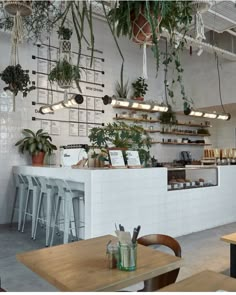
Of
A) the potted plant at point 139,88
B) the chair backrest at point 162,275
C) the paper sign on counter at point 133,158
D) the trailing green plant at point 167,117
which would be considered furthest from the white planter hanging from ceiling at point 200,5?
the trailing green plant at point 167,117

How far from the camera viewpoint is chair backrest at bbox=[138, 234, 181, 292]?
2131mm

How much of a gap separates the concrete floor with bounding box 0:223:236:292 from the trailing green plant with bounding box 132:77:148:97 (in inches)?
160

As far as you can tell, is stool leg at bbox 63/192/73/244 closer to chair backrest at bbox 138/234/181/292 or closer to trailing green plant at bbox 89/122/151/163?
trailing green plant at bbox 89/122/151/163

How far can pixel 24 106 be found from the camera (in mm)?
6711

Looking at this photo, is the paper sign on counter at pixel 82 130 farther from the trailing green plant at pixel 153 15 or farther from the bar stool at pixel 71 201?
the trailing green plant at pixel 153 15

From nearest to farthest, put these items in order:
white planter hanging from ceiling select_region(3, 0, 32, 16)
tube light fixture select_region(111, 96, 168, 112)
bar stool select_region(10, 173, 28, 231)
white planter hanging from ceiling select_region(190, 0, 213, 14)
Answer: white planter hanging from ceiling select_region(3, 0, 32, 16)
white planter hanging from ceiling select_region(190, 0, 213, 14)
bar stool select_region(10, 173, 28, 231)
tube light fixture select_region(111, 96, 168, 112)

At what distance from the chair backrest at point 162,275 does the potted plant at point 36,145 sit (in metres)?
4.34

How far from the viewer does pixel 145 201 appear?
476cm

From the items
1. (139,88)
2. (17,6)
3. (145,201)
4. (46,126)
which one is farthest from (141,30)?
(139,88)

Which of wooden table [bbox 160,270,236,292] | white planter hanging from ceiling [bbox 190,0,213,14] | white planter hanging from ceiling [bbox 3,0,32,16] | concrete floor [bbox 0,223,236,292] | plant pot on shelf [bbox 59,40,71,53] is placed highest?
plant pot on shelf [bbox 59,40,71,53]

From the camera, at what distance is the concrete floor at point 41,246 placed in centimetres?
328

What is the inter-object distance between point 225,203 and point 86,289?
17.3 ft

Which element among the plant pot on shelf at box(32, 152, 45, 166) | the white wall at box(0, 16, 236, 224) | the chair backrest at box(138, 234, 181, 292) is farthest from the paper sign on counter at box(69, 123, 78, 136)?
the chair backrest at box(138, 234, 181, 292)

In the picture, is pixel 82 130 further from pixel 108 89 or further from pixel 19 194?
pixel 19 194
